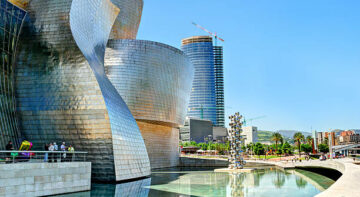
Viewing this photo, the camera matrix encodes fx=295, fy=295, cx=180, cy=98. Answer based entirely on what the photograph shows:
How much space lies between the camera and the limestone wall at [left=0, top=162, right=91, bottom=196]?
11.6 m

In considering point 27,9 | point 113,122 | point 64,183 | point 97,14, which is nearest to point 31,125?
point 113,122

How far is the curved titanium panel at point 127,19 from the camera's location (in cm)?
3669

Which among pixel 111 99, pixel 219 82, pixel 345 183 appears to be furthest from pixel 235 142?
pixel 219 82

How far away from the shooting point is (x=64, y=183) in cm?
1377

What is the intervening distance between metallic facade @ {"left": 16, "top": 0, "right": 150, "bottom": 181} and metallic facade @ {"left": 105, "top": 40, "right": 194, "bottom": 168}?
1059 cm

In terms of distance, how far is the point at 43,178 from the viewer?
42.3ft

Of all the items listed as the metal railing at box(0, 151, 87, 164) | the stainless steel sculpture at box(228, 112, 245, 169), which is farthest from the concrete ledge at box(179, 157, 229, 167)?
the metal railing at box(0, 151, 87, 164)

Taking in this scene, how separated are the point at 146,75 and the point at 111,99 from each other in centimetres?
1340

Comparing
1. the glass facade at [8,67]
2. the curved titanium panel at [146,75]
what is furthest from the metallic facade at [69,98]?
the curved titanium panel at [146,75]

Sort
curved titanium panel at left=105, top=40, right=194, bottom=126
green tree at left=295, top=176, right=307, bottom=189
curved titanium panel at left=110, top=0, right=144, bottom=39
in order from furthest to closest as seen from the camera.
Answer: curved titanium panel at left=110, top=0, right=144, bottom=39
curved titanium panel at left=105, top=40, right=194, bottom=126
green tree at left=295, top=176, right=307, bottom=189

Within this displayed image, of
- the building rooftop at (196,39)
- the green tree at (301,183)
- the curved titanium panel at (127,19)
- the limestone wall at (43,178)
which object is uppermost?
the building rooftop at (196,39)

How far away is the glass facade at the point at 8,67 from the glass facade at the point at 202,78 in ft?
442

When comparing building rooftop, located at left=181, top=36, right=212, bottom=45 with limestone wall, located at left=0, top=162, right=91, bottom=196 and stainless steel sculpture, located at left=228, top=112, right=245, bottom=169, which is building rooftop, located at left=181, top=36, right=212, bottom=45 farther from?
limestone wall, located at left=0, top=162, right=91, bottom=196

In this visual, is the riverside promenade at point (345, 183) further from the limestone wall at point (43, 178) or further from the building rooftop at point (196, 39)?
the building rooftop at point (196, 39)
